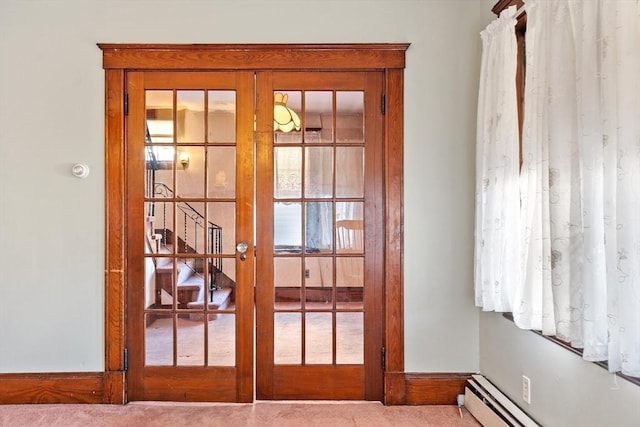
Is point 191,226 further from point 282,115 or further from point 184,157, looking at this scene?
point 282,115

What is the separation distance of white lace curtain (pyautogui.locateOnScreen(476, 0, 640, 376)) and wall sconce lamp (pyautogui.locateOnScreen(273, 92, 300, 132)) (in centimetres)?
136

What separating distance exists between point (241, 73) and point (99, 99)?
92cm

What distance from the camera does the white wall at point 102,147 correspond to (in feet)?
Result: 8.31

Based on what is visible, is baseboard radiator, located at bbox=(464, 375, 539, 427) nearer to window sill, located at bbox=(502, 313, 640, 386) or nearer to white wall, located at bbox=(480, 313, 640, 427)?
white wall, located at bbox=(480, 313, 640, 427)

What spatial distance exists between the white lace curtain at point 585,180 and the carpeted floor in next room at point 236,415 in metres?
1.00

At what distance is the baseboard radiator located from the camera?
2004 millimetres

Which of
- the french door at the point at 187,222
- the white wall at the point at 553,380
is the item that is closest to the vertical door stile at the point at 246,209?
the french door at the point at 187,222

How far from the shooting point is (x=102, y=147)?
2.54m

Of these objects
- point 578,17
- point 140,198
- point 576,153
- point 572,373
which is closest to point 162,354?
point 140,198

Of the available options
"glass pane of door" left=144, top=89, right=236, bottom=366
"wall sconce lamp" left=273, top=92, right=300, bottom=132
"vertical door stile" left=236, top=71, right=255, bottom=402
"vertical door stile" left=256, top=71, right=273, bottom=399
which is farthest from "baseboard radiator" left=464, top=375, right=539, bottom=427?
"wall sconce lamp" left=273, top=92, right=300, bottom=132

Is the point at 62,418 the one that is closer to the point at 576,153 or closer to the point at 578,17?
the point at 576,153

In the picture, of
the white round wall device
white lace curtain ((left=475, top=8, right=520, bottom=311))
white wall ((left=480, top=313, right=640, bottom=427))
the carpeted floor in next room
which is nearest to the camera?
white wall ((left=480, top=313, right=640, bottom=427))

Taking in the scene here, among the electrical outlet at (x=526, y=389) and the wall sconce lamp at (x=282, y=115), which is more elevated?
the wall sconce lamp at (x=282, y=115)

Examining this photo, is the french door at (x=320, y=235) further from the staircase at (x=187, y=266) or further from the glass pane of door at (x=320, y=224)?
the staircase at (x=187, y=266)
